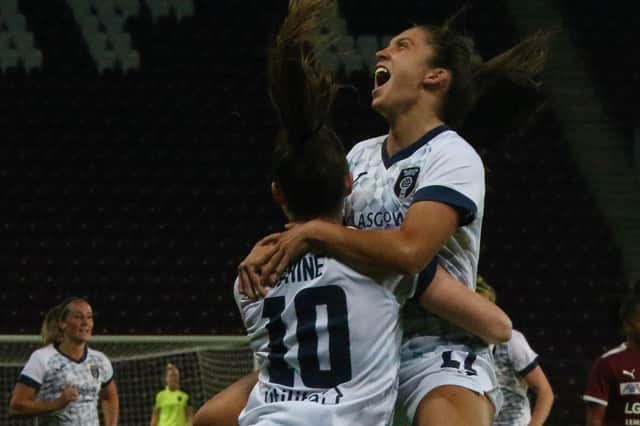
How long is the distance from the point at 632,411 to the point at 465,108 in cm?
259

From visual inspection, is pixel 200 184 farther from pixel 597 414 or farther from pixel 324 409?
pixel 324 409

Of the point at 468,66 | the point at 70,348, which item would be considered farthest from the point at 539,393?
the point at 468,66

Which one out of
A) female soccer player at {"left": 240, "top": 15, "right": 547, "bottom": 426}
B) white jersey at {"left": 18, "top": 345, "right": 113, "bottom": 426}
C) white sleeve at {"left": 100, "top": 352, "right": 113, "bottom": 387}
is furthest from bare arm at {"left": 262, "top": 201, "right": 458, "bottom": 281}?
white sleeve at {"left": 100, "top": 352, "right": 113, "bottom": 387}

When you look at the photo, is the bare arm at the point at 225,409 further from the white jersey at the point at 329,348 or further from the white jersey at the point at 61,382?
the white jersey at the point at 61,382

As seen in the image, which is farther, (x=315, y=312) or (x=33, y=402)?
(x=33, y=402)

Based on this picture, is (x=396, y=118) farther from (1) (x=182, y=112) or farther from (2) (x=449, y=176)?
(1) (x=182, y=112)

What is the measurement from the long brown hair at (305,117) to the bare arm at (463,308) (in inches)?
9.6

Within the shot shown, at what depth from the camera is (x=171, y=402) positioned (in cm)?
812

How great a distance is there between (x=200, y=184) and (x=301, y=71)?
7.39 m

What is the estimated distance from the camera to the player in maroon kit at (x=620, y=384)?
15.5ft

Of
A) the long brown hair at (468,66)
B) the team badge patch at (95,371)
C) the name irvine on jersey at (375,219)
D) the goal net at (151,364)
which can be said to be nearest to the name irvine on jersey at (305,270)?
the name irvine on jersey at (375,219)

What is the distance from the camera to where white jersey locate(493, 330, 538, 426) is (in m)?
5.56

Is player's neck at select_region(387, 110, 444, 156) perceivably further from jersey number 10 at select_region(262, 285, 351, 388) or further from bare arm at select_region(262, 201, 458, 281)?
jersey number 10 at select_region(262, 285, 351, 388)

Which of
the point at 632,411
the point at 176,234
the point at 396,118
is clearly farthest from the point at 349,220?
the point at 176,234
